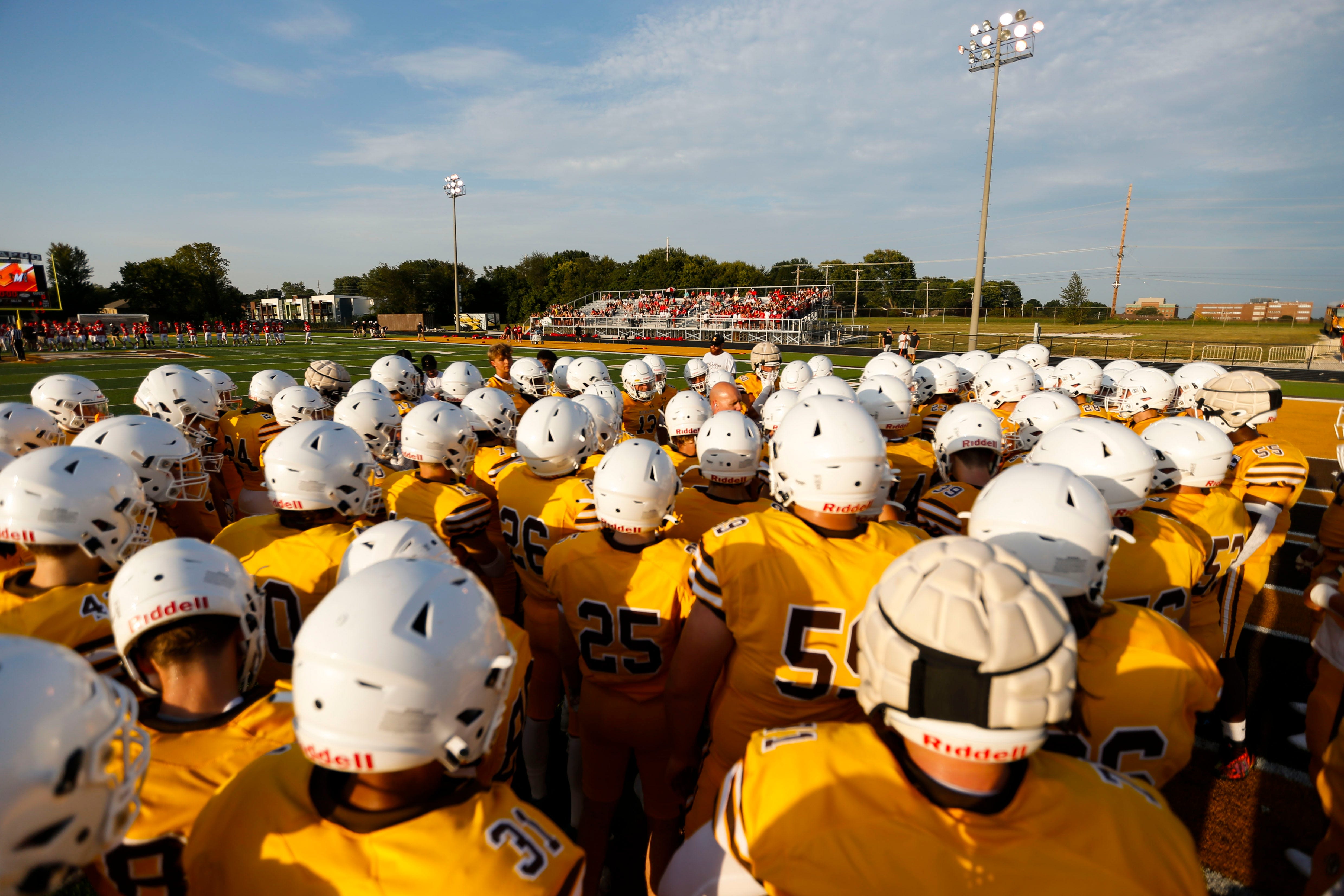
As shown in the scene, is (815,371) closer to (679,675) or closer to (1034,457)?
(1034,457)

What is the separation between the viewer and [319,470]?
3.43 m

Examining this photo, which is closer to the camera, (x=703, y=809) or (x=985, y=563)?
(x=985, y=563)

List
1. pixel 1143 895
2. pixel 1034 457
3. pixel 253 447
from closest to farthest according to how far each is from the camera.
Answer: pixel 1143 895 < pixel 1034 457 < pixel 253 447

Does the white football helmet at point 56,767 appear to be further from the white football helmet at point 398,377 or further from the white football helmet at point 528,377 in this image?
the white football helmet at point 528,377

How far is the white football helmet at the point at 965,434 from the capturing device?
460cm

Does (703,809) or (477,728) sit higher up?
(477,728)

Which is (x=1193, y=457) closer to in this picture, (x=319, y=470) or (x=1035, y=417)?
(x=1035, y=417)

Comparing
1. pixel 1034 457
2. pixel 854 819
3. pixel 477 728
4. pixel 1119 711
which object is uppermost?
pixel 1034 457

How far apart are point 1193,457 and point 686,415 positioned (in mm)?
3975

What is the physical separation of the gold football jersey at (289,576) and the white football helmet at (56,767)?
1826 millimetres

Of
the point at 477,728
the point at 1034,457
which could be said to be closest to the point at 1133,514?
the point at 1034,457

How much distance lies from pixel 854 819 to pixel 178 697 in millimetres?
2089

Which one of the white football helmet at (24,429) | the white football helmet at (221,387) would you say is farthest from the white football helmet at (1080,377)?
the white football helmet at (24,429)

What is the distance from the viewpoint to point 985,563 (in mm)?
1469
